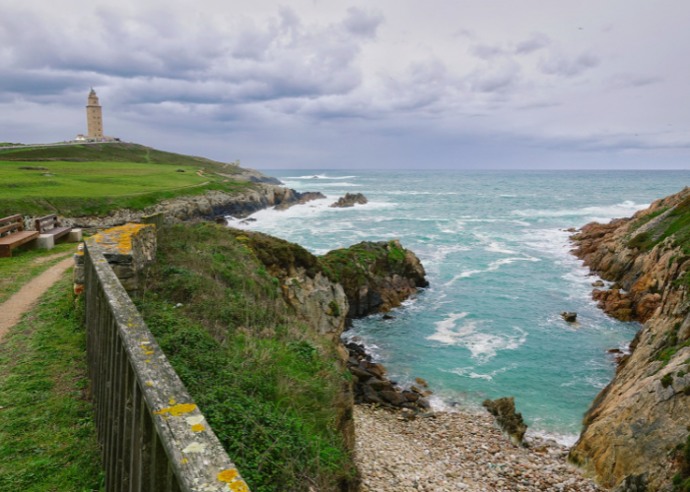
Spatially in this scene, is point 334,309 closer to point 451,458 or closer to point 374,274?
point 374,274

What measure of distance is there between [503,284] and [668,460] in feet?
77.6

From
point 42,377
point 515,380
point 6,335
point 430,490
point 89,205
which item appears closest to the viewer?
point 42,377

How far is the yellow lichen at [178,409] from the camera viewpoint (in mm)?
2406

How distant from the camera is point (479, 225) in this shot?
60062 millimetres

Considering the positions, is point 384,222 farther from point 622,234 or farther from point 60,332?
point 60,332

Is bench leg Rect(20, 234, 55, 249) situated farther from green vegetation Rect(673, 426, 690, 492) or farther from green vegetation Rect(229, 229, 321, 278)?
green vegetation Rect(673, 426, 690, 492)

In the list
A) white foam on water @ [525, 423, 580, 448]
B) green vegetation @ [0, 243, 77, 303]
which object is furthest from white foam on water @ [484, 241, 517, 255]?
green vegetation @ [0, 243, 77, 303]

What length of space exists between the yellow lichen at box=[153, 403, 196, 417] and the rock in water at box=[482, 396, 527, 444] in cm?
1474

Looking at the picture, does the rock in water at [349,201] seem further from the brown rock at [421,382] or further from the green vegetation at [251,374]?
the green vegetation at [251,374]

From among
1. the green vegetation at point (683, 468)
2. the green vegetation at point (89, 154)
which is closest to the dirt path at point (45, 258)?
the green vegetation at point (683, 468)

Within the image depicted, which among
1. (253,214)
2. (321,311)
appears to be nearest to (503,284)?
(321,311)

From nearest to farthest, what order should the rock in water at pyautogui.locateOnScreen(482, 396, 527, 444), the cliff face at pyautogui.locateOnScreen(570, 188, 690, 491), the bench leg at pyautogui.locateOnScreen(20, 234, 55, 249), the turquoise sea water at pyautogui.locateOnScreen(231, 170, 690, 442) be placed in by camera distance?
the cliff face at pyautogui.locateOnScreen(570, 188, 690, 491) < the rock in water at pyautogui.locateOnScreen(482, 396, 527, 444) < the bench leg at pyautogui.locateOnScreen(20, 234, 55, 249) < the turquoise sea water at pyautogui.locateOnScreen(231, 170, 690, 442)

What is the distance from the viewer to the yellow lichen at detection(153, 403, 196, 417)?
2.41 metres

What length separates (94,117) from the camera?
411 ft
